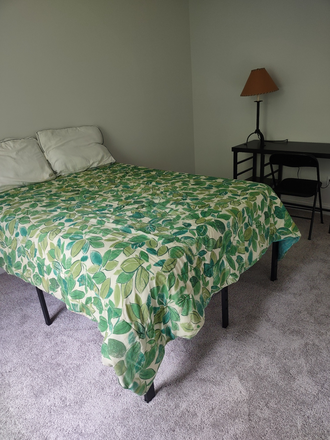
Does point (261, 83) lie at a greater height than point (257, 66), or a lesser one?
lesser

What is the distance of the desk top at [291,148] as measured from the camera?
284cm

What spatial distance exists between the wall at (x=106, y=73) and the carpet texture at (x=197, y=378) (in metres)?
1.69

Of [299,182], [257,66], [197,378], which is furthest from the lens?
[257,66]

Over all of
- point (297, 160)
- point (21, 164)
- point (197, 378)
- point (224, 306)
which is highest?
point (21, 164)

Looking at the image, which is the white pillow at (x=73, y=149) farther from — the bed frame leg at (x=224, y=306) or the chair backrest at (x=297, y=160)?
the bed frame leg at (x=224, y=306)

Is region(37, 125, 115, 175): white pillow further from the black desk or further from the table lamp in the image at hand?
the table lamp

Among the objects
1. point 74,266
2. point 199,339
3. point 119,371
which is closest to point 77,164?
point 74,266

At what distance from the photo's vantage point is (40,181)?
8.34 ft

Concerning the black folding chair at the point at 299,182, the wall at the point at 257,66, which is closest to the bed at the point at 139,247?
the black folding chair at the point at 299,182

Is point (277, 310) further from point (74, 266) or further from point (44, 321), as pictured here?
point (44, 321)

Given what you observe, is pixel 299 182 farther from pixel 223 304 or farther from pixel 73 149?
pixel 73 149

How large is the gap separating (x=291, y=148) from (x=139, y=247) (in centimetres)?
222

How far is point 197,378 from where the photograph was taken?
5.17ft

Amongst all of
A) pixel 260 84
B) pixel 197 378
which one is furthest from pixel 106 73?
pixel 197 378
